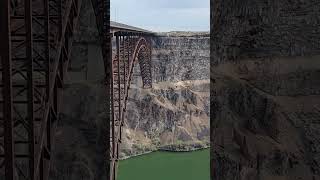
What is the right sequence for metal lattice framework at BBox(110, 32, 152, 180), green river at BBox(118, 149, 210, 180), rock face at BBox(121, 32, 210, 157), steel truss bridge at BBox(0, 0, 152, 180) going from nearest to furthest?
steel truss bridge at BBox(0, 0, 152, 180), metal lattice framework at BBox(110, 32, 152, 180), green river at BBox(118, 149, 210, 180), rock face at BBox(121, 32, 210, 157)

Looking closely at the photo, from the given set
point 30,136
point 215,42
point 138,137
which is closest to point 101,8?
point 215,42

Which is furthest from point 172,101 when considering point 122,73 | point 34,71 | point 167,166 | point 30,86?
point 30,86

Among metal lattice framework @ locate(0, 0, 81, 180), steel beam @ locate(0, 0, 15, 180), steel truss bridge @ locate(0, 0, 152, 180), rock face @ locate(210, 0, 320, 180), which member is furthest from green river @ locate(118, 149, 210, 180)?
steel beam @ locate(0, 0, 15, 180)

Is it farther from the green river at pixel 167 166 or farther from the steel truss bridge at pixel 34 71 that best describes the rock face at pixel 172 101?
the steel truss bridge at pixel 34 71

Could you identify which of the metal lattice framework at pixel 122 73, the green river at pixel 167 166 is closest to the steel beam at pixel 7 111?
the metal lattice framework at pixel 122 73

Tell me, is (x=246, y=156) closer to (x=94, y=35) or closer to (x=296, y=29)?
(x=296, y=29)

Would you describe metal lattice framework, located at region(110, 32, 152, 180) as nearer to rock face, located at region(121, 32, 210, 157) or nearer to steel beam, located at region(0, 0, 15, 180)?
rock face, located at region(121, 32, 210, 157)

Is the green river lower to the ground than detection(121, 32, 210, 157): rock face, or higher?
lower
